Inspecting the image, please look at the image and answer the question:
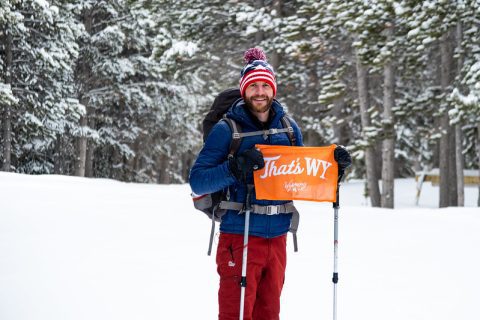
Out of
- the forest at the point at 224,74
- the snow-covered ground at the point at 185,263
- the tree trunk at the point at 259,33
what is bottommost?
the snow-covered ground at the point at 185,263

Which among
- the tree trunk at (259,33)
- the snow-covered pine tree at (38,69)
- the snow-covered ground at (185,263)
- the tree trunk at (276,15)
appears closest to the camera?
the snow-covered ground at (185,263)

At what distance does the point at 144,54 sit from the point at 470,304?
22.2 meters

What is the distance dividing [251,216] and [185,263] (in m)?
3.90

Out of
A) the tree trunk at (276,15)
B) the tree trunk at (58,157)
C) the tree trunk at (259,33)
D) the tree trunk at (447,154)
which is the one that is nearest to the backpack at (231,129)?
the tree trunk at (447,154)

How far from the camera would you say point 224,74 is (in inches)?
864

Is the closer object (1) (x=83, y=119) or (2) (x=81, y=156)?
(2) (x=81, y=156)

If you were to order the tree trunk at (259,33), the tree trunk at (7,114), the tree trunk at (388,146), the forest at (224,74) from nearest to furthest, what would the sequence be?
the forest at (224,74) → the tree trunk at (388,146) → the tree trunk at (259,33) → the tree trunk at (7,114)

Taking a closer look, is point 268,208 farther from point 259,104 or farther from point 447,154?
point 447,154

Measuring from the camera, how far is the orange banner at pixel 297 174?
3.79 metres

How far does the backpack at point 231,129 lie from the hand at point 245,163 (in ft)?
0.27

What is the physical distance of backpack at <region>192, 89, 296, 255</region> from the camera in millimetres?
3703

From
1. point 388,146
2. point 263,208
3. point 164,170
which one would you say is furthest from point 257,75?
point 164,170

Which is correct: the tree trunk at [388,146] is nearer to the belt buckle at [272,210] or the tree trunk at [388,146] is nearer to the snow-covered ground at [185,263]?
the snow-covered ground at [185,263]

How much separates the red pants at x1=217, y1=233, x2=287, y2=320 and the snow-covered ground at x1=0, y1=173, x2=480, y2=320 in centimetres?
187
